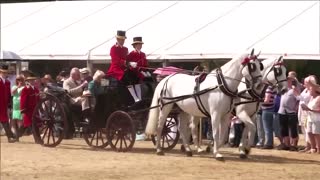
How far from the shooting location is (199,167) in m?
9.94

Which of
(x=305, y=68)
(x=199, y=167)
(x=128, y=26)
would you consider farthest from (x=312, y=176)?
(x=128, y=26)

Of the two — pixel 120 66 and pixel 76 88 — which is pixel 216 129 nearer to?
pixel 120 66

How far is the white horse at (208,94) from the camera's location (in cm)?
1092

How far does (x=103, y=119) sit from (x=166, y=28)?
6.39 meters

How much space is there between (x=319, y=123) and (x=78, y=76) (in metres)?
4.85

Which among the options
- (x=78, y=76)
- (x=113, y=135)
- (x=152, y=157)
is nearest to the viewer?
(x=152, y=157)

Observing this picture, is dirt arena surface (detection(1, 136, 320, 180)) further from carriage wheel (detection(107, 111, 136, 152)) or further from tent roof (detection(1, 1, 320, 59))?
tent roof (detection(1, 1, 320, 59))

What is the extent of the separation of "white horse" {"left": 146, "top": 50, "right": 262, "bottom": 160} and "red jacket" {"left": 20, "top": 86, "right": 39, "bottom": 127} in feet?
11.5

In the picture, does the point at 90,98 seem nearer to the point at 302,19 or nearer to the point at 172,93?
the point at 172,93

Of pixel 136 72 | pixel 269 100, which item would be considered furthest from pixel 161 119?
pixel 269 100

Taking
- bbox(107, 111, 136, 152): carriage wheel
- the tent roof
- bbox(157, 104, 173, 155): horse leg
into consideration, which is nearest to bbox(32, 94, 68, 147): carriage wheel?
bbox(107, 111, 136, 152): carriage wheel

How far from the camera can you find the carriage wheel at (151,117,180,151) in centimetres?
1288

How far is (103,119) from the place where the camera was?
12719 millimetres

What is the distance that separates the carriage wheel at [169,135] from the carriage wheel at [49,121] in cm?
182
